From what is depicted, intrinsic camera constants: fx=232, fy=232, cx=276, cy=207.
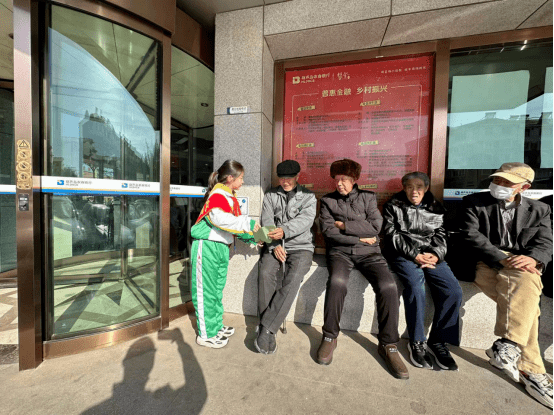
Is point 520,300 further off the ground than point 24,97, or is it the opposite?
point 24,97

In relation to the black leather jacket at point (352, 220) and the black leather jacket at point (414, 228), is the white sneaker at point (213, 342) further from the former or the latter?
the black leather jacket at point (414, 228)

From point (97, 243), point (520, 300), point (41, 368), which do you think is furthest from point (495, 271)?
point (41, 368)

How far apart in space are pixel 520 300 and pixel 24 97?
456 centimetres

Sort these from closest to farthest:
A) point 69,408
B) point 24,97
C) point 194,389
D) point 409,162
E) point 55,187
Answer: point 69,408 → point 194,389 → point 24,97 → point 55,187 → point 409,162

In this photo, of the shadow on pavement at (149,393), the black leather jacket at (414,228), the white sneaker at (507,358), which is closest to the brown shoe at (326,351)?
the shadow on pavement at (149,393)

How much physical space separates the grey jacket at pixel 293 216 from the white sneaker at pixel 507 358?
183 centimetres

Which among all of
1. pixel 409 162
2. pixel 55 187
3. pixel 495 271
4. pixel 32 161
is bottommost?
pixel 495 271

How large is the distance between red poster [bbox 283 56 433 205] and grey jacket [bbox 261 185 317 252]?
59 centimetres

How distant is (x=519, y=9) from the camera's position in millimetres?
2449

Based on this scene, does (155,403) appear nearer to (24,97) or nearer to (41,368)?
(41,368)

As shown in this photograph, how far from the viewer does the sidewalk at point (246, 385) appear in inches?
64.7

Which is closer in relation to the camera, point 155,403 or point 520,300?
point 155,403

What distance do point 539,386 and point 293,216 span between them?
2398 mm

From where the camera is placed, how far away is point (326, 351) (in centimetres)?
213
